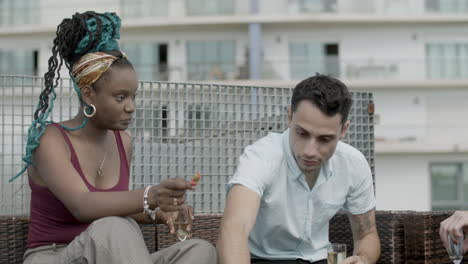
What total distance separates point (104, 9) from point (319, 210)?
989 inches

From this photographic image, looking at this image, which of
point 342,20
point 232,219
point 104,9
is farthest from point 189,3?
point 232,219

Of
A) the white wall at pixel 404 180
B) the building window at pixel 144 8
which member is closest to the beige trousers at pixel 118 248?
Answer: the white wall at pixel 404 180

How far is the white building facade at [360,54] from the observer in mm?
25859

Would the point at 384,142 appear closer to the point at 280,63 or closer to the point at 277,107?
the point at 280,63

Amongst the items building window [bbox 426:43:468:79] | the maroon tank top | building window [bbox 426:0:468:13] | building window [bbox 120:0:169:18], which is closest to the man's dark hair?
the maroon tank top

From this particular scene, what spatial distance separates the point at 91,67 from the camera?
3170 mm

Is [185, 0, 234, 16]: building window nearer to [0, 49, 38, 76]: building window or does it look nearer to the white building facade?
the white building facade

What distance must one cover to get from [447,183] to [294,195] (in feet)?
78.7

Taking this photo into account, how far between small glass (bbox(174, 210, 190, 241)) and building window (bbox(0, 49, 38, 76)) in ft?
82.7

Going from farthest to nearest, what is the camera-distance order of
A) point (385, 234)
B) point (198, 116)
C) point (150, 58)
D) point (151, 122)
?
point (150, 58), point (198, 116), point (151, 122), point (385, 234)

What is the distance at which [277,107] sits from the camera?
4.67 metres

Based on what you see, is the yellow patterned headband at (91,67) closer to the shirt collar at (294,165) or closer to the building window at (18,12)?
the shirt collar at (294,165)

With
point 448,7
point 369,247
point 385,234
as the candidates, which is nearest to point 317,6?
point 448,7

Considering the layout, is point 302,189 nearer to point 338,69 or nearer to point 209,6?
point 338,69
